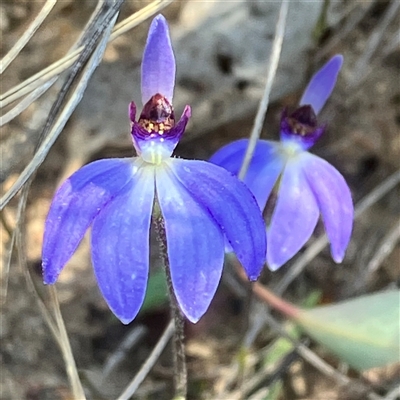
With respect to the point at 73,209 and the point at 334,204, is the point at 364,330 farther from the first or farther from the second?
the point at 73,209

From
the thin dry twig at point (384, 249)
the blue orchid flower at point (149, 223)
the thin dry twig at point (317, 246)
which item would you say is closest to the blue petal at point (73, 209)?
the blue orchid flower at point (149, 223)

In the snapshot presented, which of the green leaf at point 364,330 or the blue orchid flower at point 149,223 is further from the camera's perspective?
the green leaf at point 364,330

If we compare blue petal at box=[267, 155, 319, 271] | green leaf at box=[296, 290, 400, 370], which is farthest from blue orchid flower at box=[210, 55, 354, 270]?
green leaf at box=[296, 290, 400, 370]

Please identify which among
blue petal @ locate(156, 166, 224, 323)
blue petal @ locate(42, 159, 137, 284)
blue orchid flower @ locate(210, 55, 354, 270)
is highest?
blue orchid flower @ locate(210, 55, 354, 270)

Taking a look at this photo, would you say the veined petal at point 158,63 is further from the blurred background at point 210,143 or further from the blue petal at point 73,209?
the blurred background at point 210,143

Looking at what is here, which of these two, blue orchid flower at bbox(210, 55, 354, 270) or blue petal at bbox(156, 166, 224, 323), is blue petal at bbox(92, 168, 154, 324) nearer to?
blue petal at bbox(156, 166, 224, 323)

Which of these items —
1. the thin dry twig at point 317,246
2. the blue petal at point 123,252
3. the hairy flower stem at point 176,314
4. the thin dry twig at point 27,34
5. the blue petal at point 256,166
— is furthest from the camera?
the thin dry twig at point 317,246
